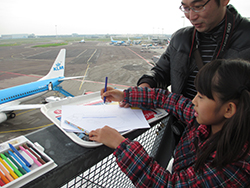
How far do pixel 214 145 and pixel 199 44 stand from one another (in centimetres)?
76

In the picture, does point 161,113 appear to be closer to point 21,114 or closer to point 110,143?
point 110,143

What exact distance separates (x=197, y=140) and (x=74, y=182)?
1.86 feet

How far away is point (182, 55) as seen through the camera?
1104 mm

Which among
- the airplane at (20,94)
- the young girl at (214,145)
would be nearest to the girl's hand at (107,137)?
the young girl at (214,145)

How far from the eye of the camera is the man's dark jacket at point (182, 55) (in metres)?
0.94

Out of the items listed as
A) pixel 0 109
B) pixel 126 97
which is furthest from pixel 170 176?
pixel 0 109

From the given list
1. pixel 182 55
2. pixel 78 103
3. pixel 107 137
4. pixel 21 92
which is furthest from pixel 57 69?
pixel 107 137

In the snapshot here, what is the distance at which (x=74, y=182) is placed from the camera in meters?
0.55

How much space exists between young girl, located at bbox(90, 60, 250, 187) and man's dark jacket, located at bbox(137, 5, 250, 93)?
388mm

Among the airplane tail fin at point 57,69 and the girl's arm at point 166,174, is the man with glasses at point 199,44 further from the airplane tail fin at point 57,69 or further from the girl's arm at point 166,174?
the airplane tail fin at point 57,69

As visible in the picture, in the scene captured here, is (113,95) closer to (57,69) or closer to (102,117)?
(102,117)

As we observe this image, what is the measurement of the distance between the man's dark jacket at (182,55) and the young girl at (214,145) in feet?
1.27

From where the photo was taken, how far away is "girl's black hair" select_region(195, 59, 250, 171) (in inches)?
21.7

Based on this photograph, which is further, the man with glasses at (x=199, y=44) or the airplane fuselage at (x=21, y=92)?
the airplane fuselage at (x=21, y=92)
